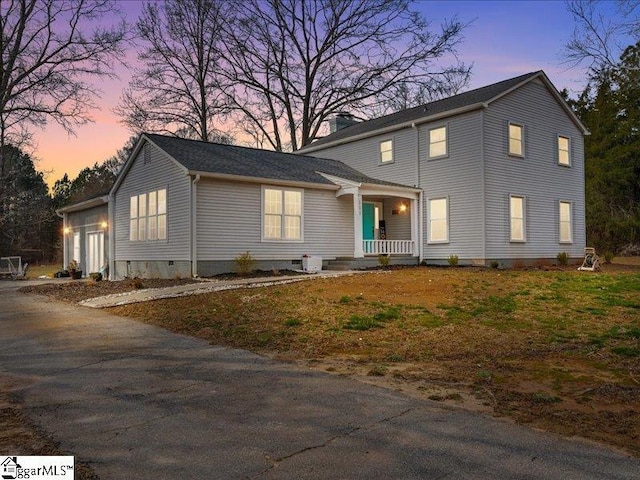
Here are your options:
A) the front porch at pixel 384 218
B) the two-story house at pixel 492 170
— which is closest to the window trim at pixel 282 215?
the front porch at pixel 384 218

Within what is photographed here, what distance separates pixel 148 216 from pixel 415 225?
10151mm

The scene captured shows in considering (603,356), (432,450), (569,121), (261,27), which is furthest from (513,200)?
(261,27)

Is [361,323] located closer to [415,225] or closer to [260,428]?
[260,428]

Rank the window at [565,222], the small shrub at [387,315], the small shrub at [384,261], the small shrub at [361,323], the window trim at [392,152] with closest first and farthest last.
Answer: the small shrub at [361,323]
the small shrub at [387,315]
the small shrub at [384,261]
the window at [565,222]
the window trim at [392,152]

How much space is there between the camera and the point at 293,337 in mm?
7523

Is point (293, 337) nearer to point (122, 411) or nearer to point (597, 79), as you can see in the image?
point (122, 411)

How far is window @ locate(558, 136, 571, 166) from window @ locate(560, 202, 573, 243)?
1742 millimetres

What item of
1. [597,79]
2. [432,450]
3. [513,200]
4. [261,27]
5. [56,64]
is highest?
[261,27]

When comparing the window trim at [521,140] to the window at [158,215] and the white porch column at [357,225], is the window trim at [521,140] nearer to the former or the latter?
the white porch column at [357,225]

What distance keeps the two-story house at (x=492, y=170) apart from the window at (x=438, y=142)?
0.13 feet

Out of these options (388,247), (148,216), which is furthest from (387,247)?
(148,216)

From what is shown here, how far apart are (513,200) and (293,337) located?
48.1 feet

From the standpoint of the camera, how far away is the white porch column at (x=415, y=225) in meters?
20.5

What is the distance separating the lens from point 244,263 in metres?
16.5
